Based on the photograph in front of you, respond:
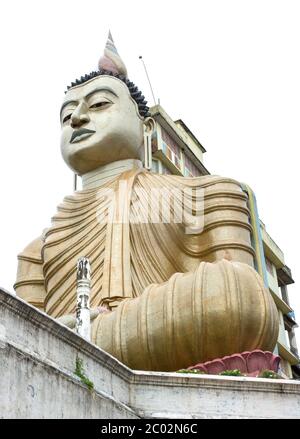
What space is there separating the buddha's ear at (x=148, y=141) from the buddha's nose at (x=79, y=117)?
1019mm

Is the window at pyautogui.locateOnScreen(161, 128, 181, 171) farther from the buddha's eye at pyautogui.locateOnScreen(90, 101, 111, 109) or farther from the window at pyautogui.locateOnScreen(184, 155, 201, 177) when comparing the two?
the buddha's eye at pyautogui.locateOnScreen(90, 101, 111, 109)

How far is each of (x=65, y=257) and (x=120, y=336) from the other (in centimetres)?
235

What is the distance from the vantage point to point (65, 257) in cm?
1055

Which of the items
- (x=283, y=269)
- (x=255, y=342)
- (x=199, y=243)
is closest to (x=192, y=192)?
(x=199, y=243)

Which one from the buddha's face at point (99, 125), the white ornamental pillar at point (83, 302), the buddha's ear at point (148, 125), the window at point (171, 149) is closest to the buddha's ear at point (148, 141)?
the buddha's ear at point (148, 125)

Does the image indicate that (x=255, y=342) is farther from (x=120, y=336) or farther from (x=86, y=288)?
(x=86, y=288)

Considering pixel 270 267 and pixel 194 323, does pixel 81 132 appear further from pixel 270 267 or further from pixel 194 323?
pixel 270 267

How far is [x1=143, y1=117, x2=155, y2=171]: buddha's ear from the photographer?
1157cm

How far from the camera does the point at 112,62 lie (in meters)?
12.2

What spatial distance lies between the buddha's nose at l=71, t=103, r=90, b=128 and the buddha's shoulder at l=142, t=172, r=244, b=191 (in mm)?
1117

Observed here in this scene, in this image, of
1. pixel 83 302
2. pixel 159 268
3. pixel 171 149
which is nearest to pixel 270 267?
pixel 171 149

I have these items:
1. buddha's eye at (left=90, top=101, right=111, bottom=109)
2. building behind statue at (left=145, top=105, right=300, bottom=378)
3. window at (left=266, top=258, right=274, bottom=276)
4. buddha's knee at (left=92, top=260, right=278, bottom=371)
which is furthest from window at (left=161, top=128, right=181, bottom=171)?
buddha's knee at (left=92, top=260, right=278, bottom=371)

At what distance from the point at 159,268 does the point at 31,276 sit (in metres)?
2.21
